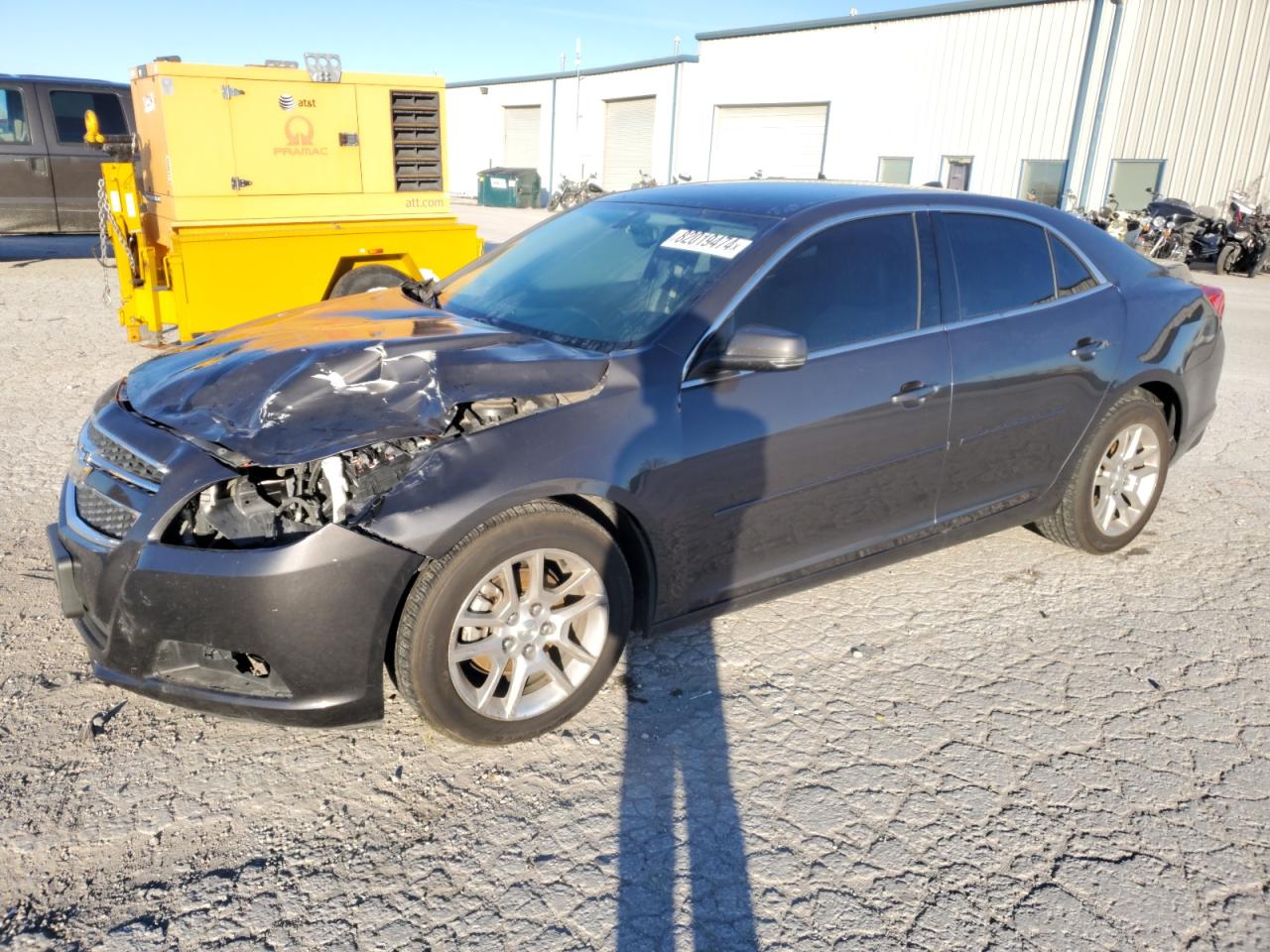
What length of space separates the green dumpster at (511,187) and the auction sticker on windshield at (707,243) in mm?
34376

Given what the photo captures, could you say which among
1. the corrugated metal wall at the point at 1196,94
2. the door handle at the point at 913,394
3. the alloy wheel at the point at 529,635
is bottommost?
the alloy wheel at the point at 529,635

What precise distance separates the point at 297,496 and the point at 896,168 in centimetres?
2674

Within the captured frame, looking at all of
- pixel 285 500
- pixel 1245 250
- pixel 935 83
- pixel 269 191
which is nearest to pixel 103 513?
pixel 285 500

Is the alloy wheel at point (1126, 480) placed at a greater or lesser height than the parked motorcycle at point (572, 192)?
lesser

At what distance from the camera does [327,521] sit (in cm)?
263

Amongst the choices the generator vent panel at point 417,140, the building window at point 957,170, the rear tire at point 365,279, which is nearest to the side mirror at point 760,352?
the rear tire at point 365,279

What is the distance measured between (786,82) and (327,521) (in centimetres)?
2931

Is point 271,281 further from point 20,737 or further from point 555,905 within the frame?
point 555,905

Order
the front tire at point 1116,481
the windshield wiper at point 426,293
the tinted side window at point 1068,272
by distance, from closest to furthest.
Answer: the windshield wiper at point 426,293, the tinted side window at point 1068,272, the front tire at point 1116,481

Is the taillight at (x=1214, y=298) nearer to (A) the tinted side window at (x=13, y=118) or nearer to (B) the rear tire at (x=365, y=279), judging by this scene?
(B) the rear tire at (x=365, y=279)

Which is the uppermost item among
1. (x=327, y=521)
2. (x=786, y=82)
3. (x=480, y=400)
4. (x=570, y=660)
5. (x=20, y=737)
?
(x=786, y=82)

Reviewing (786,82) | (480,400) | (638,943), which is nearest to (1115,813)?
(638,943)

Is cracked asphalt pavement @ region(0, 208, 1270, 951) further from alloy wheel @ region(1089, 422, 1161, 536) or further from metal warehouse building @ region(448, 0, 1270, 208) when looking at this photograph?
metal warehouse building @ region(448, 0, 1270, 208)

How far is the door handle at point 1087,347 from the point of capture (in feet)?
13.4
